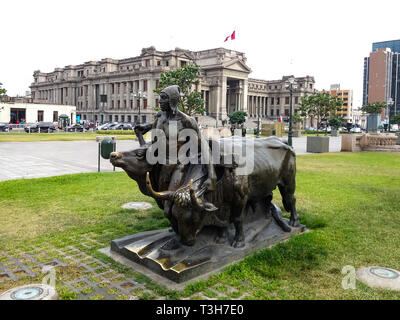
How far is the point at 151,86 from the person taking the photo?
76.5 meters

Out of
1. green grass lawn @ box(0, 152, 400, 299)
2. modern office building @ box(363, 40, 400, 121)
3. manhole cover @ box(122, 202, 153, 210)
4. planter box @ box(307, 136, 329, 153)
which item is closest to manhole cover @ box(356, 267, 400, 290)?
green grass lawn @ box(0, 152, 400, 299)

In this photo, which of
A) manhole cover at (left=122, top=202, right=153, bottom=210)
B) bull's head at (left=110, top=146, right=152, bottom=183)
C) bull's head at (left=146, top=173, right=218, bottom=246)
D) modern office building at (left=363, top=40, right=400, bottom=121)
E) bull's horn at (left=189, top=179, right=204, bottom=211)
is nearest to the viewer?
bull's horn at (left=189, top=179, right=204, bottom=211)

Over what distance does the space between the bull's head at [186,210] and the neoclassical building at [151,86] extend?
64.4 m

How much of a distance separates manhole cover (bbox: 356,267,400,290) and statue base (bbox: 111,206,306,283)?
1.39 meters

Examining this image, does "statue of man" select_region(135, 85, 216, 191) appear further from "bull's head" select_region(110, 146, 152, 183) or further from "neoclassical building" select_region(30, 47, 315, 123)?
"neoclassical building" select_region(30, 47, 315, 123)

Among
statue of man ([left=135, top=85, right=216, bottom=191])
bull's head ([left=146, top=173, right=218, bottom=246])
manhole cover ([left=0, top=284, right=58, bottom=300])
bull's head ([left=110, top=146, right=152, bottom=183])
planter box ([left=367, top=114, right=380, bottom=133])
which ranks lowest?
manhole cover ([left=0, top=284, right=58, bottom=300])

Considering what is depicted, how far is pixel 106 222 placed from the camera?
670 centimetres

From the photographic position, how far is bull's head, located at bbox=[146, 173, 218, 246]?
13.2 ft

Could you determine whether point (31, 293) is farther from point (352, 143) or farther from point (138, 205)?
point (352, 143)

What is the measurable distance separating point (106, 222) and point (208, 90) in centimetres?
7610

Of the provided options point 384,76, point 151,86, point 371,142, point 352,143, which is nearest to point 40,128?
point 151,86

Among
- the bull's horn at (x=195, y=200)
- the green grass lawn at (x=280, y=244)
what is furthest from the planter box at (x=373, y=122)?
the bull's horn at (x=195, y=200)
